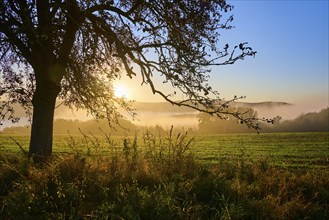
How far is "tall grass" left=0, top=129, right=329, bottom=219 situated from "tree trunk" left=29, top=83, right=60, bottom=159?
81.3 inches

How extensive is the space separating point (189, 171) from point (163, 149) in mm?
1190

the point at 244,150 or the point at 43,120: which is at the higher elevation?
the point at 43,120

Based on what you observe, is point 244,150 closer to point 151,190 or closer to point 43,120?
point 43,120

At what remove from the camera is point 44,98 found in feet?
Result: 41.8

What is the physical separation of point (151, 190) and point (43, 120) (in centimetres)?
613

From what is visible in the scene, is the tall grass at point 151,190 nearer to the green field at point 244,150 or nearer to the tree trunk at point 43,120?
the green field at point 244,150

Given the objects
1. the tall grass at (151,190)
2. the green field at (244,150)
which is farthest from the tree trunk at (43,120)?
the tall grass at (151,190)

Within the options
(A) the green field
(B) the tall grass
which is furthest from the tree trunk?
(B) the tall grass

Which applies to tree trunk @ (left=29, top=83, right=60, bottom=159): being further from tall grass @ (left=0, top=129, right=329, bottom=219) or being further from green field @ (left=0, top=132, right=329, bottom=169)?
tall grass @ (left=0, top=129, right=329, bottom=219)

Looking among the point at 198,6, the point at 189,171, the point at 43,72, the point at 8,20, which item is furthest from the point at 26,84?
the point at 189,171

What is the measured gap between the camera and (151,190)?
816cm

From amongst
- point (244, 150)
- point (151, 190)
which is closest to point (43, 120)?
point (151, 190)

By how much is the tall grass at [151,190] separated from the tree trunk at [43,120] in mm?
2065

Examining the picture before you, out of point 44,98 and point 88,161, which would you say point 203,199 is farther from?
point 44,98
